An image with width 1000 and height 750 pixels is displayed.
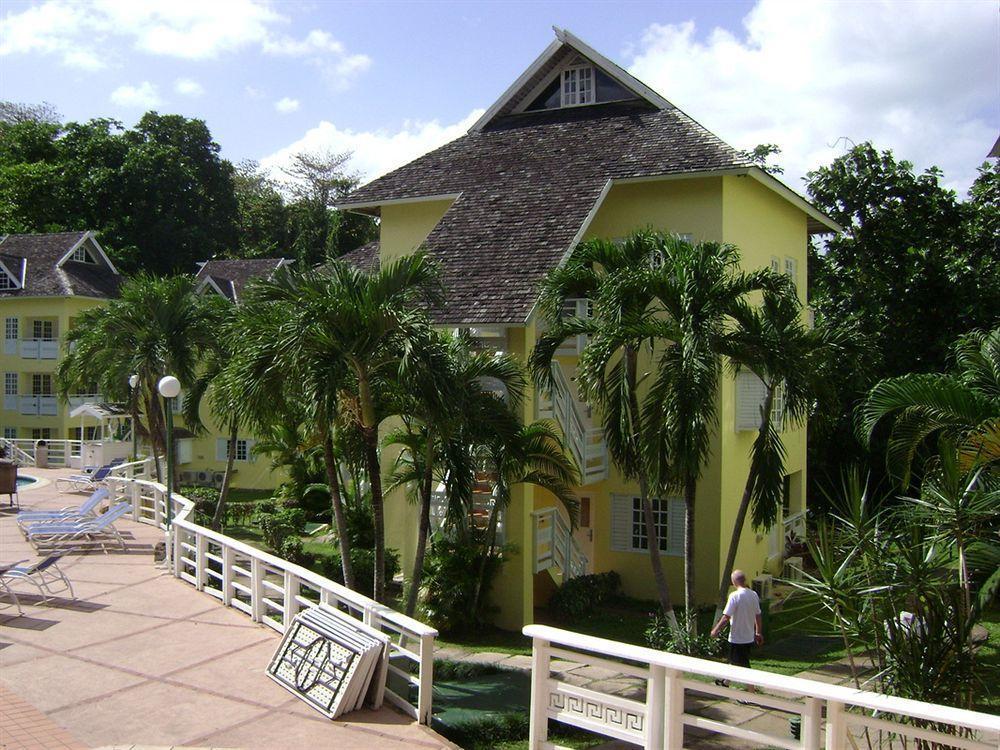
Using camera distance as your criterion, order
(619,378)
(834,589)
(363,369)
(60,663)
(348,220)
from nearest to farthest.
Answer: (834,589), (60,663), (363,369), (619,378), (348,220)

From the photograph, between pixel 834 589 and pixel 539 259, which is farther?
pixel 539 259

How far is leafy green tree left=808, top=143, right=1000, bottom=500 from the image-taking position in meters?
25.3

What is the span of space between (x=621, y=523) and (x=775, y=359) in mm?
7666

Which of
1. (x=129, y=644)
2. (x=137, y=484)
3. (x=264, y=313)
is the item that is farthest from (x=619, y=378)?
(x=137, y=484)

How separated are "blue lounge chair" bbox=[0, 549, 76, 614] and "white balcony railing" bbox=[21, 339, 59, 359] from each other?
2874 cm

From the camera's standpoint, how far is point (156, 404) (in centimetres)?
2372

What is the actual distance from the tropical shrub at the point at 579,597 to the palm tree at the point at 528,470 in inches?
87.2

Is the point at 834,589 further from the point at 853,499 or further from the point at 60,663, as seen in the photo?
the point at 60,663

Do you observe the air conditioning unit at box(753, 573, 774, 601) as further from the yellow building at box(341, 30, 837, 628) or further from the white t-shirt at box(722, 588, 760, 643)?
the white t-shirt at box(722, 588, 760, 643)

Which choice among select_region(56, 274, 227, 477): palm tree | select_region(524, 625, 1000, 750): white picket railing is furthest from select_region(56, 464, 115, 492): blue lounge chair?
select_region(524, 625, 1000, 750): white picket railing

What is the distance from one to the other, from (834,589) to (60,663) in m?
8.00

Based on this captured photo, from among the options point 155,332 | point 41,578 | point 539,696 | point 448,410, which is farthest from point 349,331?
point 155,332

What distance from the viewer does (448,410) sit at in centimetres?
1256

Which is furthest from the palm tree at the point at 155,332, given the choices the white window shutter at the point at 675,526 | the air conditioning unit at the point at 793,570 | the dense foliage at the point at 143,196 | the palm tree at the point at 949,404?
the dense foliage at the point at 143,196
